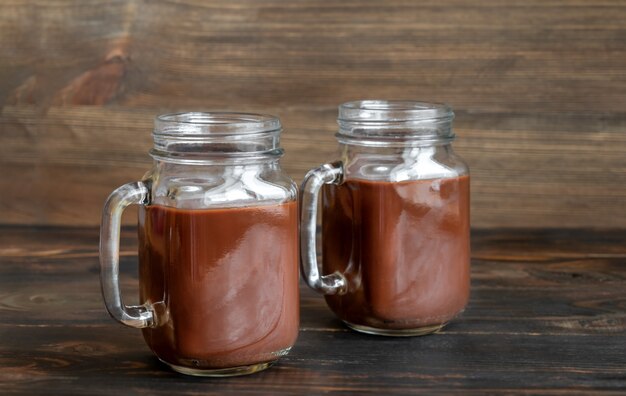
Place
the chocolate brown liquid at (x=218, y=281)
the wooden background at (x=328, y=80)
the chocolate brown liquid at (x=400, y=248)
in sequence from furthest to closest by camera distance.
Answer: the wooden background at (x=328, y=80), the chocolate brown liquid at (x=400, y=248), the chocolate brown liquid at (x=218, y=281)

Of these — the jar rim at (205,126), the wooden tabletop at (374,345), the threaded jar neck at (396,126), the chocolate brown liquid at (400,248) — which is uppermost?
the jar rim at (205,126)

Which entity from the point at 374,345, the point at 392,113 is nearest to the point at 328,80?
the point at 392,113

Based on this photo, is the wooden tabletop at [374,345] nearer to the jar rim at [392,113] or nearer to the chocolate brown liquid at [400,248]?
the chocolate brown liquid at [400,248]

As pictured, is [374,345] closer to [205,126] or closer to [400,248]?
[400,248]

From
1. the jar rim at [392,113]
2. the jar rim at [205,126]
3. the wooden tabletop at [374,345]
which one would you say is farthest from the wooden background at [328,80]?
the jar rim at [205,126]

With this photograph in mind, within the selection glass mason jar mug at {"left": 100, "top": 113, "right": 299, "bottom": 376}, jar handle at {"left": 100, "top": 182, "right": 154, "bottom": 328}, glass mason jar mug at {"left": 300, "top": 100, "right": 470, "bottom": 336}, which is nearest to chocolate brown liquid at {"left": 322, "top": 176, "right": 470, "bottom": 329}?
glass mason jar mug at {"left": 300, "top": 100, "right": 470, "bottom": 336}

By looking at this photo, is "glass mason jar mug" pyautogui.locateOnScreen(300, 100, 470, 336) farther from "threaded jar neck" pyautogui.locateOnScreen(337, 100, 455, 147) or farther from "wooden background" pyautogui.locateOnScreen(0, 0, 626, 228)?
"wooden background" pyautogui.locateOnScreen(0, 0, 626, 228)

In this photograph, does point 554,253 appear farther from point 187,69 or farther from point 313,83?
point 187,69
